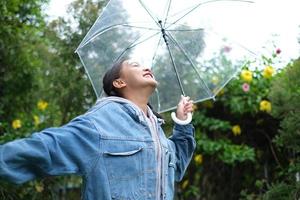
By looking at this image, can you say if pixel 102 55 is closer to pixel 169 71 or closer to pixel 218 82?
pixel 169 71

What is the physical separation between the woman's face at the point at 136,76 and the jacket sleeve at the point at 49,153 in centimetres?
37

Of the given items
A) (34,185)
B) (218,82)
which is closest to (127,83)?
(218,82)

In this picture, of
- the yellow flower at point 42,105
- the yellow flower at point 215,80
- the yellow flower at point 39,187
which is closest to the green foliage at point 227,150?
the yellow flower at point 39,187

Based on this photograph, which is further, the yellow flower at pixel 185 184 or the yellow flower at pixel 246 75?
the yellow flower at pixel 185 184

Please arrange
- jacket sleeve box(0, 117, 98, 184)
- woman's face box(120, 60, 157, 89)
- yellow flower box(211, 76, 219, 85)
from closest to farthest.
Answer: jacket sleeve box(0, 117, 98, 184), woman's face box(120, 60, 157, 89), yellow flower box(211, 76, 219, 85)

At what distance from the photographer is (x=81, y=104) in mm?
5312

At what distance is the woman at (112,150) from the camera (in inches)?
78.4

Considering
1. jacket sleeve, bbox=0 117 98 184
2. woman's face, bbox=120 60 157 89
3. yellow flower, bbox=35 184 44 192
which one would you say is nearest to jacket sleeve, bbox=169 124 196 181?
woman's face, bbox=120 60 157 89

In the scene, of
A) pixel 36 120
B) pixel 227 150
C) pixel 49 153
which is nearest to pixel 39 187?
pixel 36 120

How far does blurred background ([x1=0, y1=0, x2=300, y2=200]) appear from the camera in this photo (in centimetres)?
523

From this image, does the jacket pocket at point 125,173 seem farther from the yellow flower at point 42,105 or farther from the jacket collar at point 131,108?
the yellow flower at point 42,105

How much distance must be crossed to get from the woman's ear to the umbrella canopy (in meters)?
0.68

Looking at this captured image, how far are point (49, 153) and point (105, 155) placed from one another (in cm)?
28

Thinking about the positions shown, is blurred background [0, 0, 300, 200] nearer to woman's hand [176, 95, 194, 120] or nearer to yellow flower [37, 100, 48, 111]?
yellow flower [37, 100, 48, 111]
